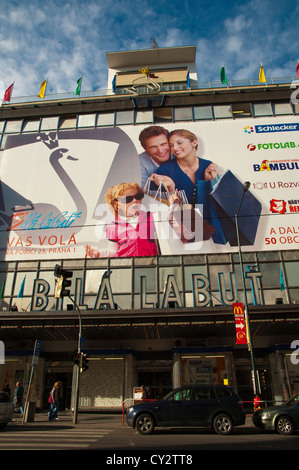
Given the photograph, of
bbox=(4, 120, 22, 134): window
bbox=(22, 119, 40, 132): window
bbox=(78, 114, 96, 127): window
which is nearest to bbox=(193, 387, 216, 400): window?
bbox=(78, 114, 96, 127): window

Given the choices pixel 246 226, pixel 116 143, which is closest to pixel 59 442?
pixel 246 226

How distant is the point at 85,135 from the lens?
104 feet

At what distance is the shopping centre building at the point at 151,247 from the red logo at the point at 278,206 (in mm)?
81

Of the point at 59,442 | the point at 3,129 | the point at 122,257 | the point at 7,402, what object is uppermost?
the point at 3,129

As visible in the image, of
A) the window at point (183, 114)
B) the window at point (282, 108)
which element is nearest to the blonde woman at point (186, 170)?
the window at point (183, 114)

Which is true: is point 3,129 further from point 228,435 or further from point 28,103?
point 228,435

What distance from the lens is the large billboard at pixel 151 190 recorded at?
26438 millimetres

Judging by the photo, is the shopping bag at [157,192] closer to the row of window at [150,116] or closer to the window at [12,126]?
the row of window at [150,116]

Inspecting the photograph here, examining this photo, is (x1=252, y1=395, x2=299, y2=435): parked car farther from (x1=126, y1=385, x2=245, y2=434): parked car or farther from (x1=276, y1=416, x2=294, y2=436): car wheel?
(x1=126, y1=385, x2=245, y2=434): parked car

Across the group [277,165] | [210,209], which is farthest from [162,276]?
[277,165]

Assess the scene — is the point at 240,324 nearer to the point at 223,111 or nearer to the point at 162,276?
the point at 162,276

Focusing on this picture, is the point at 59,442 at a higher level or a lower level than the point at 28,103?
lower

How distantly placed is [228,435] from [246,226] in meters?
17.0

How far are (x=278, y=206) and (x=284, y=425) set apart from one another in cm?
1802
